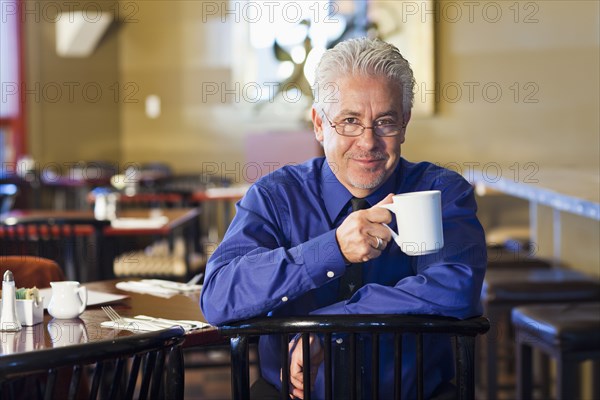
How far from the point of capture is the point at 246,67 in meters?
8.88

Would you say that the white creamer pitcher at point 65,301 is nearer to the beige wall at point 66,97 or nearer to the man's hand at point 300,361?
the man's hand at point 300,361

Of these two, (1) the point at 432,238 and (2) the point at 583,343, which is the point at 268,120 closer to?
(2) the point at 583,343

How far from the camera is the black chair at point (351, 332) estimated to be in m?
1.58

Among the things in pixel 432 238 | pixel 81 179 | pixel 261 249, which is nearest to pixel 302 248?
pixel 261 249

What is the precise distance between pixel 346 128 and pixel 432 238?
0.35m

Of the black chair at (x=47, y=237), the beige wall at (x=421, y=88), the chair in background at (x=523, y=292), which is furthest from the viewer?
the beige wall at (x=421, y=88)

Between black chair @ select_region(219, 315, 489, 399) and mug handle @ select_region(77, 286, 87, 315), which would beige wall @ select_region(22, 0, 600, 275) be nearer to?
mug handle @ select_region(77, 286, 87, 315)

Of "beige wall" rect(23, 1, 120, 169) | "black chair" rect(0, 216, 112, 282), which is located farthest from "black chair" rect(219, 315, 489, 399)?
"beige wall" rect(23, 1, 120, 169)

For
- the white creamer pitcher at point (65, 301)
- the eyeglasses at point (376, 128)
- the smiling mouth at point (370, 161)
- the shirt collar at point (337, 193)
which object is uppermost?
the eyeglasses at point (376, 128)

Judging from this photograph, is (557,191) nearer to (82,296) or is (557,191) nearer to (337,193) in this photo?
(337,193)

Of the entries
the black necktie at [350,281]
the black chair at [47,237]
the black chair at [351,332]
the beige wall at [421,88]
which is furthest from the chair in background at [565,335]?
the beige wall at [421,88]

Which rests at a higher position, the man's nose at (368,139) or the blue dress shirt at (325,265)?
the man's nose at (368,139)

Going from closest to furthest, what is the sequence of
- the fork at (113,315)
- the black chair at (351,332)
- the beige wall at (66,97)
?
1. the black chair at (351,332)
2. the fork at (113,315)
3. the beige wall at (66,97)

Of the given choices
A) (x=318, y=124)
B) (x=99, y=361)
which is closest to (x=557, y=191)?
(x=318, y=124)
